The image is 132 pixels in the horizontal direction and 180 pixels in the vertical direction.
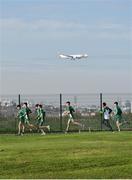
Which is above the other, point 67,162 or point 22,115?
point 22,115

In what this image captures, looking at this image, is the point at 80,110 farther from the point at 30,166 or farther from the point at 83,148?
the point at 30,166

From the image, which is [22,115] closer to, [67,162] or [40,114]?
[40,114]

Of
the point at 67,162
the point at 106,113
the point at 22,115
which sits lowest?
the point at 67,162

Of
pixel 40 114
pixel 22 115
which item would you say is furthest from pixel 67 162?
pixel 40 114

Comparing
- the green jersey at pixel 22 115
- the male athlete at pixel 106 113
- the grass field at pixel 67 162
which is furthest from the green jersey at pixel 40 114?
the grass field at pixel 67 162

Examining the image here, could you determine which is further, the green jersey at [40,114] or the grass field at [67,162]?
the green jersey at [40,114]

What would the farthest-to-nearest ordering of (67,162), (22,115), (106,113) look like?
(106,113) < (22,115) < (67,162)

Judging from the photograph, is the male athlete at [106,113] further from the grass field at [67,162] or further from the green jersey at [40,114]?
the grass field at [67,162]

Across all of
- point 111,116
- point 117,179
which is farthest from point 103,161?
point 111,116

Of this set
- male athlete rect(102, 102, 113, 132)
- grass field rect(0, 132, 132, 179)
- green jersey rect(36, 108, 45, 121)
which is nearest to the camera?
grass field rect(0, 132, 132, 179)

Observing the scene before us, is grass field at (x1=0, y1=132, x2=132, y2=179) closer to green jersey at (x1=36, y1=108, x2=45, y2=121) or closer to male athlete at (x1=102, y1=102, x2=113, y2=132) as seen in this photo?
green jersey at (x1=36, y1=108, x2=45, y2=121)

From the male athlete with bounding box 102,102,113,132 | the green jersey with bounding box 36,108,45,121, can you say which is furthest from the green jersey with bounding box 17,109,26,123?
the male athlete with bounding box 102,102,113,132

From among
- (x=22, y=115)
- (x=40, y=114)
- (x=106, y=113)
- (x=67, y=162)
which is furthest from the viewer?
(x=106, y=113)

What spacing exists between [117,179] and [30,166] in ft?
A: 9.45
